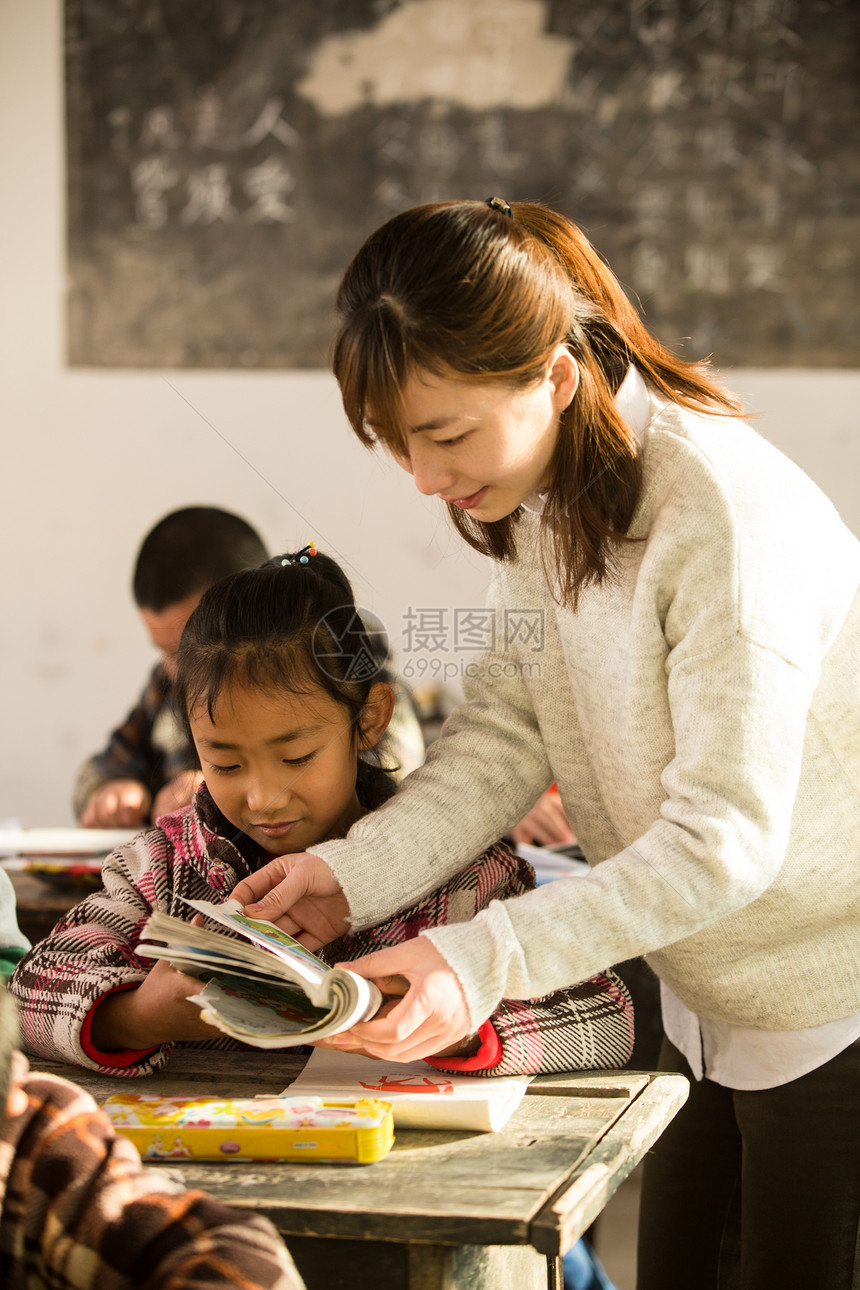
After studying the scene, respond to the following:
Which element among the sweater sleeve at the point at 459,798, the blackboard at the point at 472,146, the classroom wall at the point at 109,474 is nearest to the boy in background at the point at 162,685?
the classroom wall at the point at 109,474

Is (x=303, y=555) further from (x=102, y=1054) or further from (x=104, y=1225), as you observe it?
(x=104, y=1225)

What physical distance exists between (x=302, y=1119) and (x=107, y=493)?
1.54 meters

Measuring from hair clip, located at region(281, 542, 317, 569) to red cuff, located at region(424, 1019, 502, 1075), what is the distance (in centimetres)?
47

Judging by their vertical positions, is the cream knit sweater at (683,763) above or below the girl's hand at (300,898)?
above

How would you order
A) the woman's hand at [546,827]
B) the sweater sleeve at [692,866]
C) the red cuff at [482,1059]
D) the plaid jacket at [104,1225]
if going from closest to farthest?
the plaid jacket at [104,1225] < the sweater sleeve at [692,866] < the red cuff at [482,1059] < the woman's hand at [546,827]

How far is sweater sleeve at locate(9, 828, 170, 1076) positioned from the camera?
102 cm

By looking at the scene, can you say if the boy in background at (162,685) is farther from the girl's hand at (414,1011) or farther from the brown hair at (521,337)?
the girl's hand at (414,1011)

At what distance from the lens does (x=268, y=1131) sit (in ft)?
2.84

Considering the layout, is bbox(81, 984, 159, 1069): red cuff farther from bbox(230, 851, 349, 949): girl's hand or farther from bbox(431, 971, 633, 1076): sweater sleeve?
bbox(431, 971, 633, 1076): sweater sleeve

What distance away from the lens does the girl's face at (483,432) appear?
0.93m

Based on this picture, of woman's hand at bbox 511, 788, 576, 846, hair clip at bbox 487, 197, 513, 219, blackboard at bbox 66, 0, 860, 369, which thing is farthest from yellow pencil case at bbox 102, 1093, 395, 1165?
blackboard at bbox 66, 0, 860, 369

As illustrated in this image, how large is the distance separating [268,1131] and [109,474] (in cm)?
158

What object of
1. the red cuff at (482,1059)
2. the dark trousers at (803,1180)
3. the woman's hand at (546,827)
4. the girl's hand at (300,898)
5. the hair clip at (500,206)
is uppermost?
the hair clip at (500,206)

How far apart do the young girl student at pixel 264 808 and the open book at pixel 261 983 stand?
0.38 feet
